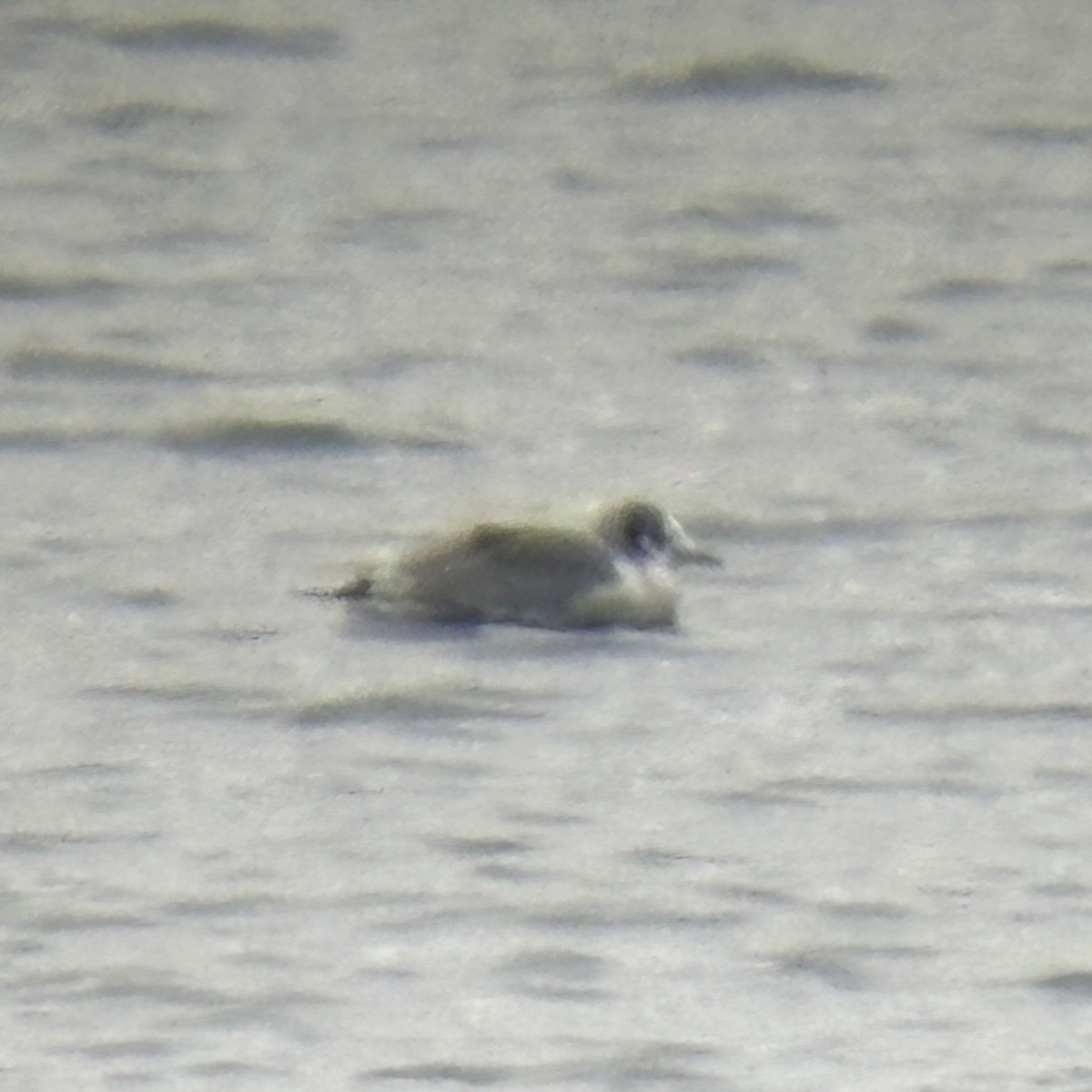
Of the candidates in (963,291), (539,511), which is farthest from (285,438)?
(963,291)

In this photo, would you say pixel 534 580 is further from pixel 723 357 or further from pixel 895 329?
pixel 895 329

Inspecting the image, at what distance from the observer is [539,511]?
2.89m

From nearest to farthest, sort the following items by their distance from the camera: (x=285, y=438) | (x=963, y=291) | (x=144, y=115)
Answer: (x=285, y=438), (x=963, y=291), (x=144, y=115)

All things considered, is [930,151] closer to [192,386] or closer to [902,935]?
[192,386]

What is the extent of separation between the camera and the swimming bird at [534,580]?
8.79 ft

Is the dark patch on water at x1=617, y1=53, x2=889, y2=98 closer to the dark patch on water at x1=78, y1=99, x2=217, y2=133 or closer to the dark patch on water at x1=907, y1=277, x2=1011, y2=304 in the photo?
the dark patch on water at x1=907, y1=277, x2=1011, y2=304

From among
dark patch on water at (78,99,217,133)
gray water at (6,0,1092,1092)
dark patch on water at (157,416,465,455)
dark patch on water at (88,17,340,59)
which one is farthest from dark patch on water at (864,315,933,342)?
dark patch on water at (78,99,217,133)

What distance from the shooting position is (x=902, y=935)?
199 cm

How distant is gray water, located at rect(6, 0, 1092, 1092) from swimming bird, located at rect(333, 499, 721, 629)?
0.11 feet

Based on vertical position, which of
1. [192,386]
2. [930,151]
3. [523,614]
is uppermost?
[930,151]

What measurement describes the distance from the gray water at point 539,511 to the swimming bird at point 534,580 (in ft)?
0.11

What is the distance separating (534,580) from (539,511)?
0.23m

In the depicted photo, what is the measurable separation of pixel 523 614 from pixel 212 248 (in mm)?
1013

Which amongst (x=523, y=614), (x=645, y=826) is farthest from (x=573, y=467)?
(x=645, y=826)
